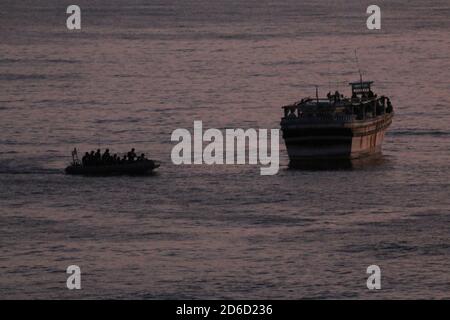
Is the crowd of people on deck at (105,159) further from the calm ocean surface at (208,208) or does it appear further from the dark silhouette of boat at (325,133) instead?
the dark silhouette of boat at (325,133)

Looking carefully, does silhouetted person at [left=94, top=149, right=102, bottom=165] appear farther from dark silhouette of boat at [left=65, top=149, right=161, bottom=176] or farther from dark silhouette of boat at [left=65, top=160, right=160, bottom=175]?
dark silhouette of boat at [left=65, top=160, right=160, bottom=175]

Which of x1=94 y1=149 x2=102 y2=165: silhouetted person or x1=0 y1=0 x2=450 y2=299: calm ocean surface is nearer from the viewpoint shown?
x1=0 y1=0 x2=450 y2=299: calm ocean surface

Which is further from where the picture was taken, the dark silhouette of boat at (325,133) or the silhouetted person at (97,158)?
the dark silhouette of boat at (325,133)

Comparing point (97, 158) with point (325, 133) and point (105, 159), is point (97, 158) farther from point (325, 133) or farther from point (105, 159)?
point (325, 133)

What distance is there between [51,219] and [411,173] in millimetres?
20864

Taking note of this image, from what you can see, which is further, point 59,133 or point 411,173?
point 59,133

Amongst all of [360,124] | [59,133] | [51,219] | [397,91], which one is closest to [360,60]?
[397,91]

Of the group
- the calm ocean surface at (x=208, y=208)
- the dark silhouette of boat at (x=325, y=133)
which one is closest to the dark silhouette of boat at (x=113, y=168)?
the calm ocean surface at (x=208, y=208)

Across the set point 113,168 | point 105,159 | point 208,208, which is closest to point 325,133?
point 113,168

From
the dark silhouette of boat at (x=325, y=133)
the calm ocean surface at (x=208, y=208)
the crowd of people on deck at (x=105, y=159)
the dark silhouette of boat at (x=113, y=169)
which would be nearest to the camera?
the calm ocean surface at (x=208, y=208)

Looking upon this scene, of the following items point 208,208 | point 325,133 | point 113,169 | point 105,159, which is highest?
point 325,133

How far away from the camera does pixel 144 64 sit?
170 m

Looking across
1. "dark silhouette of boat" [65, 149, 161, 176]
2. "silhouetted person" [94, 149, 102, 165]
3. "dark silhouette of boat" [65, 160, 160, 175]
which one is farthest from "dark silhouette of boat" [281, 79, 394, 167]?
"silhouetted person" [94, 149, 102, 165]

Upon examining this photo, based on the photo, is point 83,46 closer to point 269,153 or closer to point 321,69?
point 321,69
